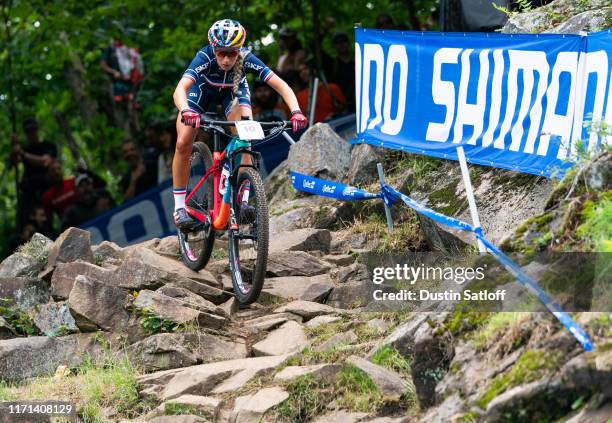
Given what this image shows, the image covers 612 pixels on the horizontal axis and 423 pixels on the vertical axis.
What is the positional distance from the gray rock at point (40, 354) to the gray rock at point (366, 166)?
3.66 m

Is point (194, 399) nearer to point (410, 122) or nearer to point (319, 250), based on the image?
point (319, 250)

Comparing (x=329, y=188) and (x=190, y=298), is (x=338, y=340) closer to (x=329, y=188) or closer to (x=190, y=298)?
(x=190, y=298)

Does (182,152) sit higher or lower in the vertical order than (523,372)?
higher

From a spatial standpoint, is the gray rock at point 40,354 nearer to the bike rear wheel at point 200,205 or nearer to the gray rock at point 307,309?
the bike rear wheel at point 200,205

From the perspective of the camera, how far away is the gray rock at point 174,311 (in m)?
9.62

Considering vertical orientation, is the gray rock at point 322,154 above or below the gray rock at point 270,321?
above

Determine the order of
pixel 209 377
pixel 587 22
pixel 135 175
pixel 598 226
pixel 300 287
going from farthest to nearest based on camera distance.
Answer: pixel 135 175 < pixel 587 22 < pixel 300 287 < pixel 209 377 < pixel 598 226

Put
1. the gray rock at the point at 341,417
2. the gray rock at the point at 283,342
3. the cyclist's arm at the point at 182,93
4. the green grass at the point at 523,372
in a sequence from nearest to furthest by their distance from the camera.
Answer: the green grass at the point at 523,372
the gray rock at the point at 341,417
the gray rock at the point at 283,342
the cyclist's arm at the point at 182,93

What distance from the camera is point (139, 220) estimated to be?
15.2m

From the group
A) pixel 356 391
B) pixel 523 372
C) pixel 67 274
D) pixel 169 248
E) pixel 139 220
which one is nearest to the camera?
pixel 523 372

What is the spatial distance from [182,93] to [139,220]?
5177 millimetres

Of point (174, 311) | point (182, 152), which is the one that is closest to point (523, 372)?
point (174, 311)

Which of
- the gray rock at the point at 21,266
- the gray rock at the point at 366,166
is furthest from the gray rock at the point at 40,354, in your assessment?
the gray rock at the point at 366,166

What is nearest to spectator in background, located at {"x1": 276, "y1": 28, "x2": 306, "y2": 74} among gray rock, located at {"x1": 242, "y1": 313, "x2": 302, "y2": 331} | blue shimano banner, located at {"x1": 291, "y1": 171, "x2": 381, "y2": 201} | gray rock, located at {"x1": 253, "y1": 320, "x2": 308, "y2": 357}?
blue shimano banner, located at {"x1": 291, "y1": 171, "x2": 381, "y2": 201}
